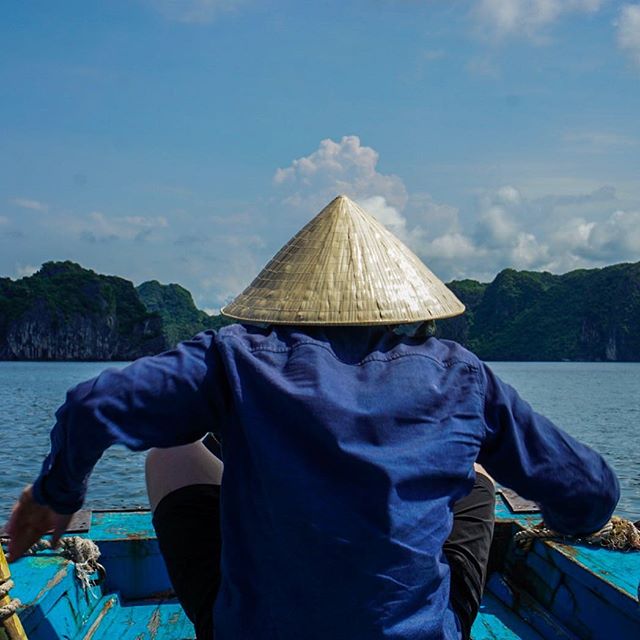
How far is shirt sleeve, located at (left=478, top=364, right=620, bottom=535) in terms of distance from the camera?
1231 mm

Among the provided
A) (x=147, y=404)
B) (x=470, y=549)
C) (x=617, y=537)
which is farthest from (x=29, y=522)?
(x=617, y=537)

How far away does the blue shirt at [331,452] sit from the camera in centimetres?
112

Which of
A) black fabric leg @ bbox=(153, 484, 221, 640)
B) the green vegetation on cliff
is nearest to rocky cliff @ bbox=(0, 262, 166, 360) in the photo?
the green vegetation on cliff

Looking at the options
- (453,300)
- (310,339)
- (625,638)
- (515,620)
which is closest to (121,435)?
(310,339)

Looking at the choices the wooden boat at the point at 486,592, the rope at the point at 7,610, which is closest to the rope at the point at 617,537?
the wooden boat at the point at 486,592

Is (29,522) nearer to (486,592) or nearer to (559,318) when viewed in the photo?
(486,592)

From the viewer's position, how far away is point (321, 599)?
1142 millimetres

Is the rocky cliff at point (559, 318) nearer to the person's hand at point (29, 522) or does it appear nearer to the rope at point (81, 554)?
the rope at point (81, 554)

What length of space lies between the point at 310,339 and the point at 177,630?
156cm

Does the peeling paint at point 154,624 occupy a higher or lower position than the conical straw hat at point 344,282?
lower

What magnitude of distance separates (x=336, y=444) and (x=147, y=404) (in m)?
0.30

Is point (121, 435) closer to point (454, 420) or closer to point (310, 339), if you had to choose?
point (310, 339)

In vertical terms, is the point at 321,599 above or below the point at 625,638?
above

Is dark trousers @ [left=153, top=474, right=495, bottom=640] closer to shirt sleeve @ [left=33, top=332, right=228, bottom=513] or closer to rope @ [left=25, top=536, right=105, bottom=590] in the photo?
shirt sleeve @ [left=33, top=332, right=228, bottom=513]
